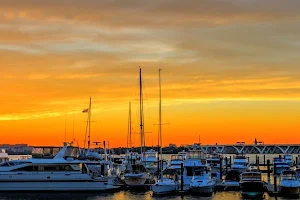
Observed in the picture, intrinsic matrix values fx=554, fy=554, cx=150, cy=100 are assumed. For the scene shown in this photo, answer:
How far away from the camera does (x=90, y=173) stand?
59.2 m

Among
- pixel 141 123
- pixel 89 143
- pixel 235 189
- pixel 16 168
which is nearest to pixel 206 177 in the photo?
pixel 235 189

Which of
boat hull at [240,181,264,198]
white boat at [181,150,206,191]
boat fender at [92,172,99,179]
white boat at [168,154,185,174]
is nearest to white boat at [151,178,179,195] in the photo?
white boat at [181,150,206,191]

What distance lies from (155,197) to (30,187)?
43.6 feet

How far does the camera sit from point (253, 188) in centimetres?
5438

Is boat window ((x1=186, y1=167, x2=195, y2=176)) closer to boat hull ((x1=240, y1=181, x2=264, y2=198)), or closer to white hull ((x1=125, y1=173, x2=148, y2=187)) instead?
white hull ((x1=125, y1=173, x2=148, y2=187))

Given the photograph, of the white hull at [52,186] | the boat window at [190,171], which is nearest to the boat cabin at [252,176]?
the boat window at [190,171]

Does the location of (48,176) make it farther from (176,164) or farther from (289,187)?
(176,164)

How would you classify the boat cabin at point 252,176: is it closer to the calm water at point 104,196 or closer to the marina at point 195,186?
the marina at point 195,186

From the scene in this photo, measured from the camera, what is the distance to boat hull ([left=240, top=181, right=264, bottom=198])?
5431cm

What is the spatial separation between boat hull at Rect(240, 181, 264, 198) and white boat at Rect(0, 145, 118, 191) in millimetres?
14837

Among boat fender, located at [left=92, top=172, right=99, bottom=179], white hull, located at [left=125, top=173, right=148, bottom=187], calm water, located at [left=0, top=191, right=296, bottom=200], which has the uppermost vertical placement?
boat fender, located at [left=92, top=172, right=99, bottom=179]

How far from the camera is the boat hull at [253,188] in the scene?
54.3 metres

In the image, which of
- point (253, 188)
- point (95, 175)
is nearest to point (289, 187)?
point (253, 188)

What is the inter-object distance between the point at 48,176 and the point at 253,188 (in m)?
21.2
